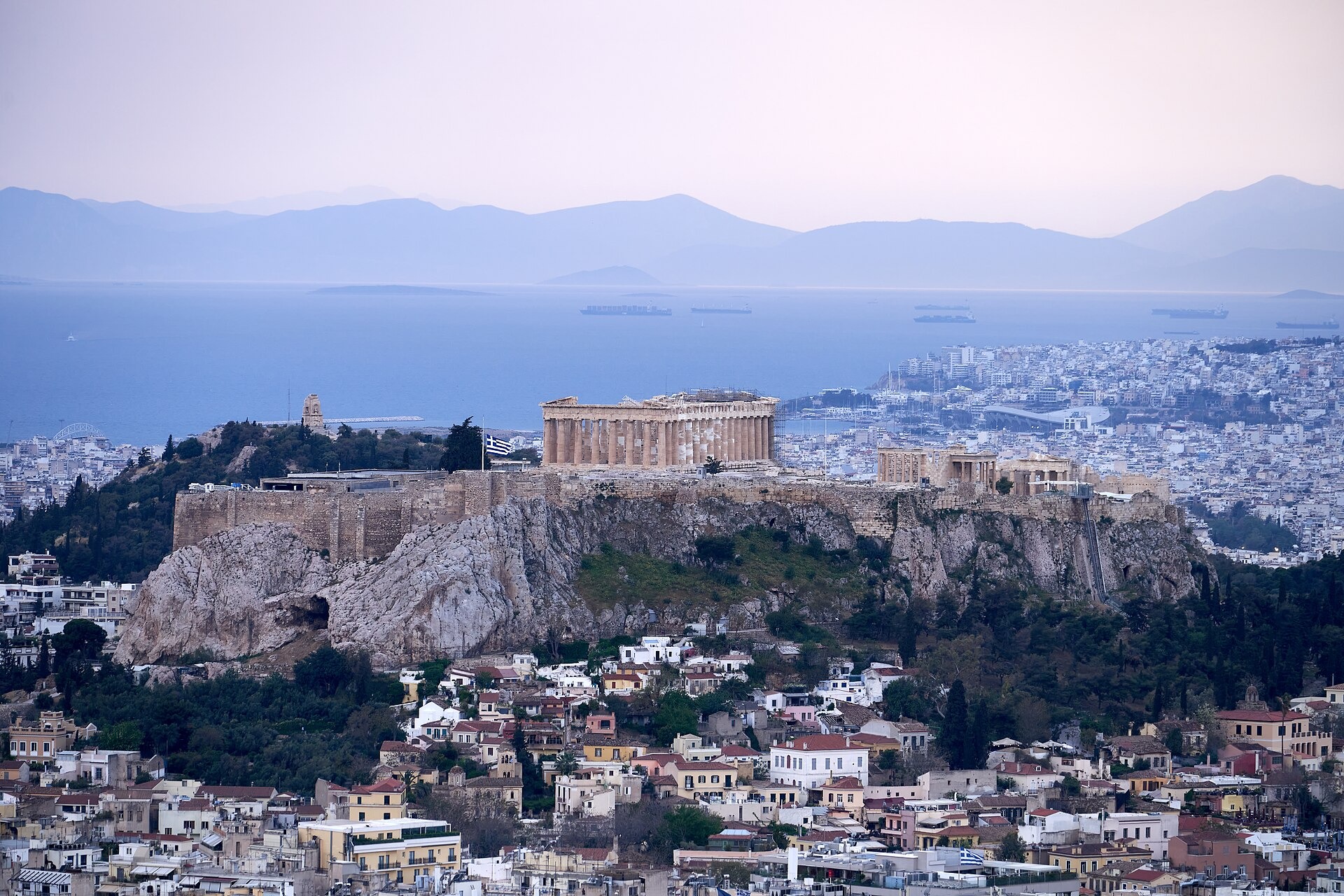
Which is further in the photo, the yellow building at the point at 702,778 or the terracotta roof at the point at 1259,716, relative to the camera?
the terracotta roof at the point at 1259,716

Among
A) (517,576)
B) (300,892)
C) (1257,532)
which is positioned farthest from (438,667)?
(1257,532)

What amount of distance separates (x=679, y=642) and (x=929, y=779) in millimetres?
9953

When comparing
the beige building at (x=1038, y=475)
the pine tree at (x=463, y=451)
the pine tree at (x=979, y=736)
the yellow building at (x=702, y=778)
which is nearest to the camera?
the yellow building at (x=702, y=778)

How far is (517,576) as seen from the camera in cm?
6900

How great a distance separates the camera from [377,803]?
5603cm

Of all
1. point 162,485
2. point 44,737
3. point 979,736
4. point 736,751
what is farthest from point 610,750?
point 162,485

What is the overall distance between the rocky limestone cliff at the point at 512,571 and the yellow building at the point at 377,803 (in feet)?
36.0

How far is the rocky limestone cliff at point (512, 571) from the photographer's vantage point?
224ft

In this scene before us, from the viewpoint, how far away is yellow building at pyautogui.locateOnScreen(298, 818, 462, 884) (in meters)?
52.2

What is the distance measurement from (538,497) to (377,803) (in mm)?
15973

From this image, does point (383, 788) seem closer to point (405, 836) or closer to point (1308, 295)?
point (405, 836)

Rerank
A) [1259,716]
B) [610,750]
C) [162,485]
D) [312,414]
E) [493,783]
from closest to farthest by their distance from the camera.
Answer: [493,783], [610,750], [1259,716], [162,485], [312,414]

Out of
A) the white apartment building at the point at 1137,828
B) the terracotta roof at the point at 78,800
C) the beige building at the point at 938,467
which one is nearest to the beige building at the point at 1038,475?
the beige building at the point at 938,467

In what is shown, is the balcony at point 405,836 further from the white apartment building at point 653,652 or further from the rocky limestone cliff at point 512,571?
the rocky limestone cliff at point 512,571
